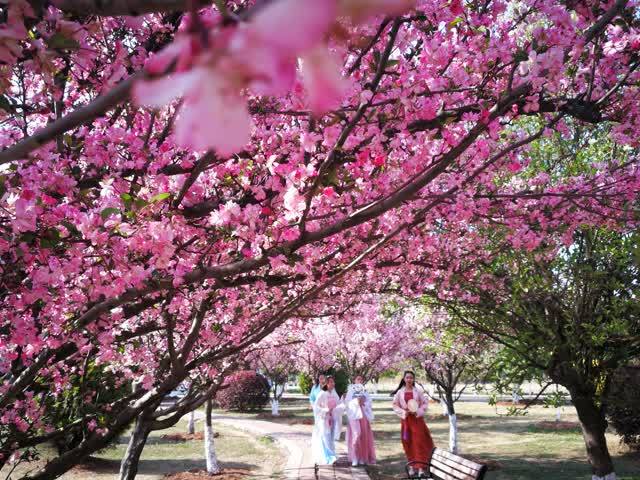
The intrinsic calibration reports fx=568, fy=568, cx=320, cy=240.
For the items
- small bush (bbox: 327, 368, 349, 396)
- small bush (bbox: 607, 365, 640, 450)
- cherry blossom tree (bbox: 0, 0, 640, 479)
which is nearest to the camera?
cherry blossom tree (bbox: 0, 0, 640, 479)

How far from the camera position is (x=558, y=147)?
10.2 metres

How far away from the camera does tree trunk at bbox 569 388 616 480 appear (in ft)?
30.5

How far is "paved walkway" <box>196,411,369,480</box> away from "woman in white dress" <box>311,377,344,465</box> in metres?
0.27

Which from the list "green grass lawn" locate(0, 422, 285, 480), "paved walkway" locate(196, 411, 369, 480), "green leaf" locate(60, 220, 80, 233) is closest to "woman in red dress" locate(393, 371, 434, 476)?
"paved walkway" locate(196, 411, 369, 480)

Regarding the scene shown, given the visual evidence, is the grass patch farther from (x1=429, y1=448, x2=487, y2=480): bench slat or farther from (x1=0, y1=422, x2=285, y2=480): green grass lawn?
(x1=429, y1=448, x2=487, y2=480): bench slat

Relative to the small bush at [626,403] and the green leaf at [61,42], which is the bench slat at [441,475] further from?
the green leaf at [61,42]

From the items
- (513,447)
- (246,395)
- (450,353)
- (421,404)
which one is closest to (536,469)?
(513,447)

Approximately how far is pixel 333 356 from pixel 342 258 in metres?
21.2

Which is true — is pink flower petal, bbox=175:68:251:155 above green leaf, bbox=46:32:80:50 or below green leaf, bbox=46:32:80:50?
below

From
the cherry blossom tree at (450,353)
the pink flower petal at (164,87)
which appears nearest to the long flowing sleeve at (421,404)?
the cherry blossom tree at (450,353)

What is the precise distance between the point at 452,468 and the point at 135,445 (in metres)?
4.06

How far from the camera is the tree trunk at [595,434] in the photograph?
9.30m

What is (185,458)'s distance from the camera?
16281mm

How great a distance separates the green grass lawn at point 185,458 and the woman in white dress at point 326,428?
3.48 ft
